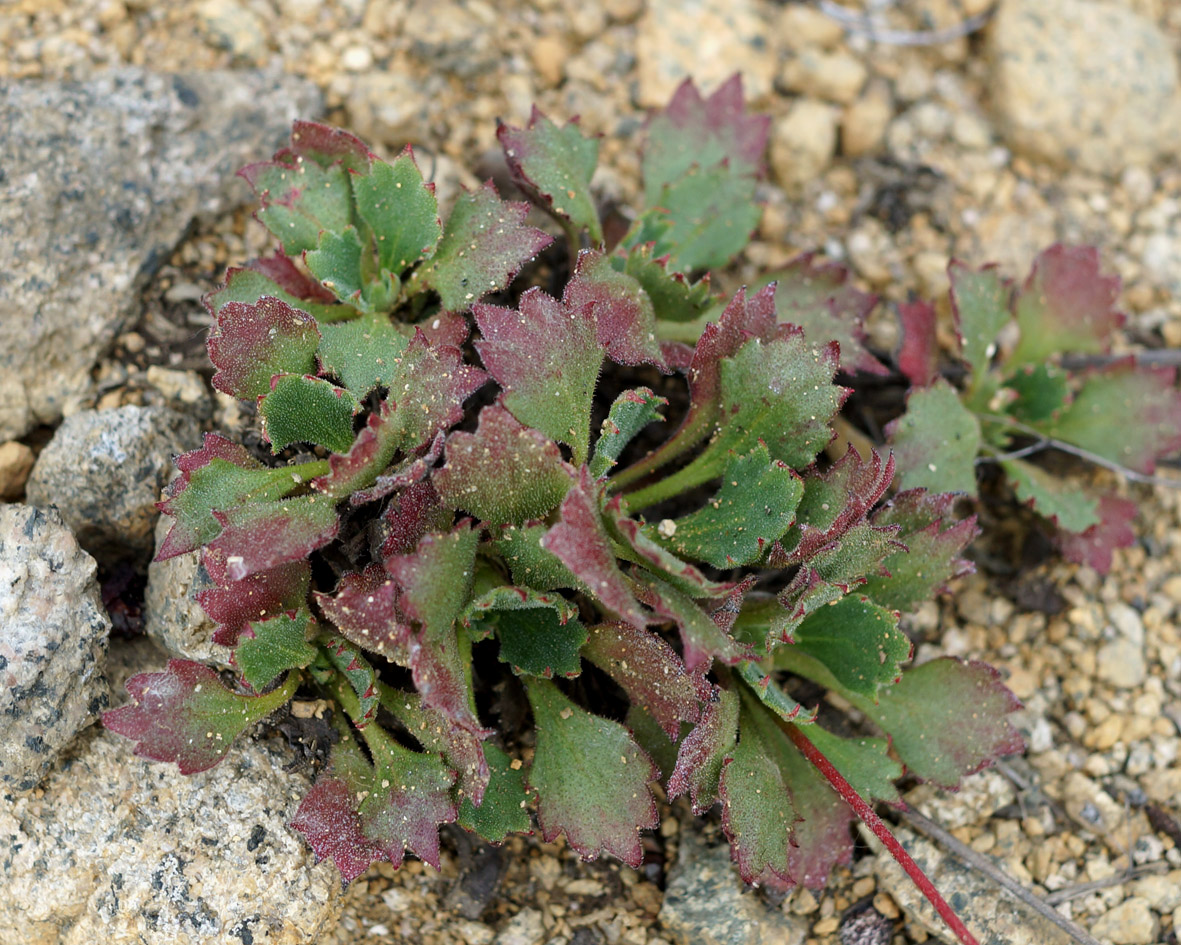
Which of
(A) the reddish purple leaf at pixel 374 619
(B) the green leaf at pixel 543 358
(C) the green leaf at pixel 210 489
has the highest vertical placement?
(B) the green leaf at pixel 543 358

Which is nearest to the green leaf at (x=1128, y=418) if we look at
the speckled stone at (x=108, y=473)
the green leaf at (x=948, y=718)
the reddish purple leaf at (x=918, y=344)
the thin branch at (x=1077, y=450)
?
the thin branch at (x=1077, y=450)

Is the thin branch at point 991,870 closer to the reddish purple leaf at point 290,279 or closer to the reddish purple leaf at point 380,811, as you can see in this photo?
the reddish purple leaf at point 380,811

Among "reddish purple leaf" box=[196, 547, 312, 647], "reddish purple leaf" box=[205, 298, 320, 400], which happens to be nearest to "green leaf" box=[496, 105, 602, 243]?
"reddish purple leaf" box=[205, 298, 320, 400]

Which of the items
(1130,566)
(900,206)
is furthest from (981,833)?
(900,206)

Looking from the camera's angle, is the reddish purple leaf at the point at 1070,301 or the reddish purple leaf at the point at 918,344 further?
the reddish purple leaf at the point at 1070,301

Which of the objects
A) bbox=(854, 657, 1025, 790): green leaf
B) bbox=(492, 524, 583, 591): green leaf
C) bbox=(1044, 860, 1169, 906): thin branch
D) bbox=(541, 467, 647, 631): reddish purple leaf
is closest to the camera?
bbox=(541, 467, 647, 631): reddish purple leaf

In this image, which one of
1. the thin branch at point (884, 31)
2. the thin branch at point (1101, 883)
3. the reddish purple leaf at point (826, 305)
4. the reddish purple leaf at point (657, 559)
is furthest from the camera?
the thin branch at point (884, 31)

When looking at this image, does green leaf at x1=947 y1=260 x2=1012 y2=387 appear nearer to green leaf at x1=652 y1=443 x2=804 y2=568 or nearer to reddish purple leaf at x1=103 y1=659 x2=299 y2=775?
green leaf at x1=652 y1=443 x2=804 y2=568

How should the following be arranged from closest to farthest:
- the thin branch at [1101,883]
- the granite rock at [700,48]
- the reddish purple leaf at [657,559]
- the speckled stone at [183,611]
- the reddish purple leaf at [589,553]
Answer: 1. the reddish purple leaf at [589,553]
2. the reddish purple leaf at [657,559]
3. the speckled stone at [183,611]
4. the thin branch at [1101,883]
5. the granite rock at [700,48]
